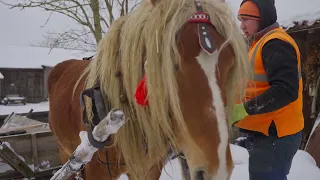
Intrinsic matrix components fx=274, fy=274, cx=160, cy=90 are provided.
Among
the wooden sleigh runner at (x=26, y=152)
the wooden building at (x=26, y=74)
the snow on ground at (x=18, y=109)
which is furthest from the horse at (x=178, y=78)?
the wooden building at (x=26, y=74)

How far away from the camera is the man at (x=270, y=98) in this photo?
1496mm

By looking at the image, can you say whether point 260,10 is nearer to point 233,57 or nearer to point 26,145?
point 233,57

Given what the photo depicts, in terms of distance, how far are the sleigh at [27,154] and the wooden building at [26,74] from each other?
16819 millimetres

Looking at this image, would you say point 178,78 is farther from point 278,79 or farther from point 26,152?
point 26,152

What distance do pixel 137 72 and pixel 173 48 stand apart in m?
0.24

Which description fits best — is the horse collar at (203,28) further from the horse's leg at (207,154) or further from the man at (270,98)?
the man at (270,98)

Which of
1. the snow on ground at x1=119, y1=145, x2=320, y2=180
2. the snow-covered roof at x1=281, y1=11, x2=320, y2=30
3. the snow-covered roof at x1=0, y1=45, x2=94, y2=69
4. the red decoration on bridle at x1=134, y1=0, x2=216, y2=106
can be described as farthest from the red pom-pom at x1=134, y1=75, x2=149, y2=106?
the snow-covered roof at x1=0, y1=45, x2=94, y2=69

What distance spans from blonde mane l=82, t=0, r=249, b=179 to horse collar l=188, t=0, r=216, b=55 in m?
0.03

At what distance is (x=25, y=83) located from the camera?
68.3ft

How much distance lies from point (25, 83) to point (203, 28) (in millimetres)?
22249

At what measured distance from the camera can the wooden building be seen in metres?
20.2

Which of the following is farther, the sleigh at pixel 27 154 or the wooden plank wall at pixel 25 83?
the wooden plank wall at pixel 25 83

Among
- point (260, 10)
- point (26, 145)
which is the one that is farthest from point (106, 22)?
point (260, 10)

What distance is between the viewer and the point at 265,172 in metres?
1.71
